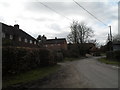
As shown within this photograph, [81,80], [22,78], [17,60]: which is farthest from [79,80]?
[17,60]

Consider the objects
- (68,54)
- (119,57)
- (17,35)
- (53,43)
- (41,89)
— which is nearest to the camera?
(41,89)

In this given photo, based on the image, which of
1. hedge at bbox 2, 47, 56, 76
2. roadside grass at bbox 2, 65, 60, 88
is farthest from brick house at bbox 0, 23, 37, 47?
roadside grass at bbox 2, 65, 60, 88

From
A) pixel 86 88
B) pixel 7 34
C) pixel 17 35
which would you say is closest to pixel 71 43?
pixel 17 35

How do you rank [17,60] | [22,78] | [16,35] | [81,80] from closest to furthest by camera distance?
1. [81,80]
2. [22,78]
3. [17,60]
4. [16,35]

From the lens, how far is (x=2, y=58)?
12570mm

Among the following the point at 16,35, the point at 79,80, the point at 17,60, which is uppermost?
the point at 16,35

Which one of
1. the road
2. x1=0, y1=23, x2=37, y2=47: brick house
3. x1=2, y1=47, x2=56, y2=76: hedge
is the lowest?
the road

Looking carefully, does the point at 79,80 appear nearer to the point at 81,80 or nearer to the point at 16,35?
the point at 81,80

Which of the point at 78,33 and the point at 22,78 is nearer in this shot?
the point at 22,78

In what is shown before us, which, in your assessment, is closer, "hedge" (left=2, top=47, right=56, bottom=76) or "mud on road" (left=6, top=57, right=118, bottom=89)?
"mud on road" (left=6, top=57, right=118, bottom=89)

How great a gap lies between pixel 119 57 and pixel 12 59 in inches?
1056

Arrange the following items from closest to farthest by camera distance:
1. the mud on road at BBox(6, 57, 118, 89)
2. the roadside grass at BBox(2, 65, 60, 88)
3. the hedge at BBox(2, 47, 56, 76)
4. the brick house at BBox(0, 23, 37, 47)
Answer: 1. the mud on road at BBox(6, 57, 118, 89)
2. the roadside grass at BBox(2, 65, 60, 88)
3. the hedge at BBox(2, 47, 56, 76)
4. the brick house at BBox(0, 23, 37, 47)

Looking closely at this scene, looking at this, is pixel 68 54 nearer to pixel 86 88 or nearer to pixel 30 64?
pixel 30 64

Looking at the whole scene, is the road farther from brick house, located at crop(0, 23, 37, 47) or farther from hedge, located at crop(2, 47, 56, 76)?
brick house, located at crop(0, 23, 37, 47)
